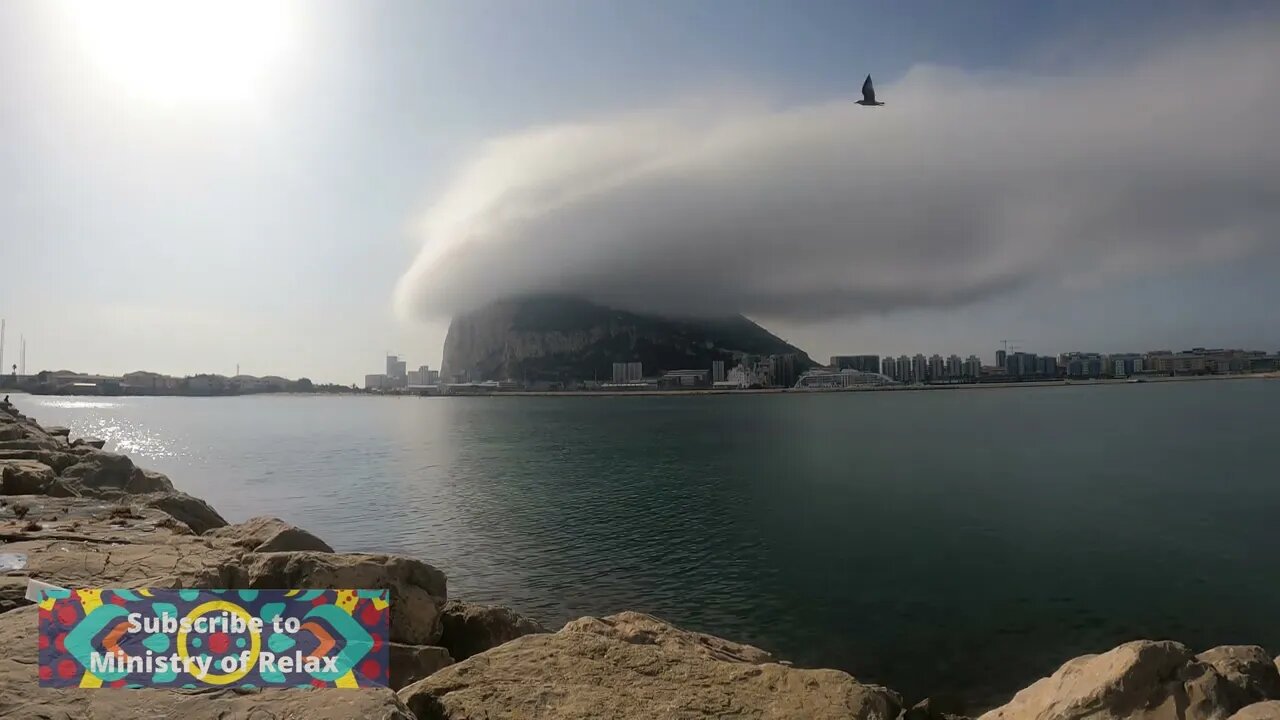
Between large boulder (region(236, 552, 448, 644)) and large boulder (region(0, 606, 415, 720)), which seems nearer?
large boulder (region(0, 606, 415, 720))

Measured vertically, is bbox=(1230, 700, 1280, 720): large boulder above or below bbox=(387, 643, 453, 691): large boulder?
above

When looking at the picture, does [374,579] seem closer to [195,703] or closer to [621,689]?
[195,703]

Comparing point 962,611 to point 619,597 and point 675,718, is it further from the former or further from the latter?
point 675,718

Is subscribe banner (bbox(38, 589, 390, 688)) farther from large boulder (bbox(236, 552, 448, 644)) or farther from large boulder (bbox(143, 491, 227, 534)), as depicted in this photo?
large boulder (bbox(143, 491, 227, 534))

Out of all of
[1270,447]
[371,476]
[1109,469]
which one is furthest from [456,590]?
[1270,447]

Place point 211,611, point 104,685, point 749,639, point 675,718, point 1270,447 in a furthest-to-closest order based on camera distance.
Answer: point 1270,447
point 749,639
point 211,611
point 675,718
point 104,685

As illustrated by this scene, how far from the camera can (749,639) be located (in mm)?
12875

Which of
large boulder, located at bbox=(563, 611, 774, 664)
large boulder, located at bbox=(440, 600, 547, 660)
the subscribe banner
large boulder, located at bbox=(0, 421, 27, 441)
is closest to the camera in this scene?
the subscribe banner

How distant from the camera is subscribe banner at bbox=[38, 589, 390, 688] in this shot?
16.3 ft

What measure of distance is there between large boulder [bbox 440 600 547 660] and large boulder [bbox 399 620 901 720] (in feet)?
7.69

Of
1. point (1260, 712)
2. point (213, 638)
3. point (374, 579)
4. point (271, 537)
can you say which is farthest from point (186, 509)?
point (1260, 712)

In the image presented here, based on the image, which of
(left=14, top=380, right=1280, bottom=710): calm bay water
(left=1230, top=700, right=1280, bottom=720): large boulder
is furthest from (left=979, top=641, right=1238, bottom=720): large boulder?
(left=14, top=380, right=1280, bottom=710): calm bay water

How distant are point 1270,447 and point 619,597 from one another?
53.0 metres

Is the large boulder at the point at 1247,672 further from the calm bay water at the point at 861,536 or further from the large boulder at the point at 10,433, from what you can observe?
the large boulder at the point at 10,433
